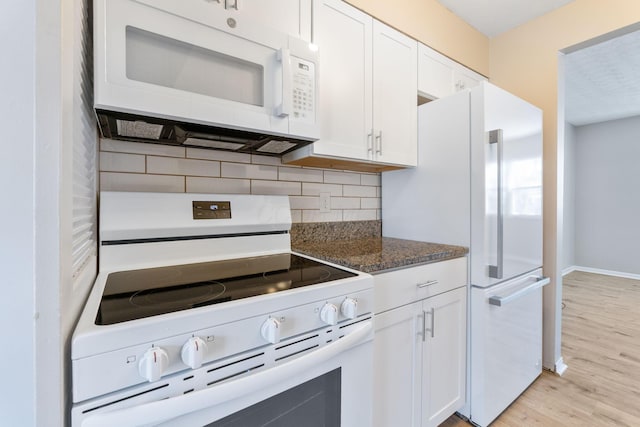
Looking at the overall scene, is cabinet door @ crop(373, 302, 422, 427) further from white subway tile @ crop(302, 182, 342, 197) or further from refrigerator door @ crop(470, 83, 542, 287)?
white subway tile @ crop(302, 182, 342, 197)

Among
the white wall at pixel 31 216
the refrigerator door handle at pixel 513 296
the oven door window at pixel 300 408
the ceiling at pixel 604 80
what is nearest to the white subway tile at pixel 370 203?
the refrigerator door handle at pixel 513 296

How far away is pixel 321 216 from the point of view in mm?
1742

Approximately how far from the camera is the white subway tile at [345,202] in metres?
1.81

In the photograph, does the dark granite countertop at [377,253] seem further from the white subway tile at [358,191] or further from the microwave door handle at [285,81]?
the microwave door handle at [285,81]

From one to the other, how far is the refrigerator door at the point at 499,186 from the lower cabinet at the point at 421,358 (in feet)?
0.67

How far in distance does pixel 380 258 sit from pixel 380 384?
0.51 metres

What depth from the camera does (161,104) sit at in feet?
3.00

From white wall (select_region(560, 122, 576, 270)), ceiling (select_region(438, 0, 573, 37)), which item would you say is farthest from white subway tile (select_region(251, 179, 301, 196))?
white wall (select_region(560, 122, 576, 270))

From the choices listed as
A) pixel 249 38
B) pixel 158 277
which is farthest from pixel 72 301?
pixel 249 38

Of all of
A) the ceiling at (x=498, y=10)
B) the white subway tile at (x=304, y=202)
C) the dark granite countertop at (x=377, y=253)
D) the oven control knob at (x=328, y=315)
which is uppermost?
the ceiling at (x=498, y=10)

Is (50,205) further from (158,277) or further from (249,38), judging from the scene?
(249,38)

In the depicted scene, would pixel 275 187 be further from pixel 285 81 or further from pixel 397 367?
pixel 397 367

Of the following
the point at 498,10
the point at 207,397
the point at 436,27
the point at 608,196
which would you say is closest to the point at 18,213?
the point at 207,397

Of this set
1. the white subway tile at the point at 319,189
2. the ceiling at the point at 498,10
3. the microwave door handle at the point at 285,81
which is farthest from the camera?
→ the ceiling at the point at 498,10
